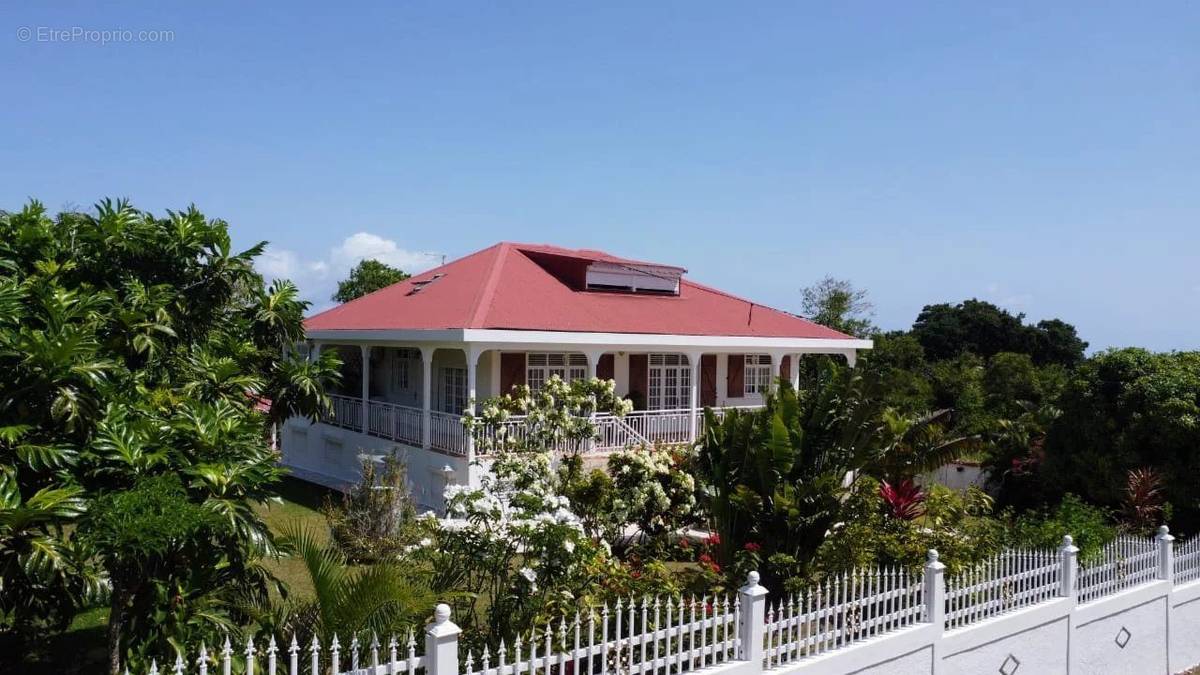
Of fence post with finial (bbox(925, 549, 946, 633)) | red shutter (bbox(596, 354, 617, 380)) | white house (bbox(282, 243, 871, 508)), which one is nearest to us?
fence post with finial (bbox(925, 549, 946, 633))

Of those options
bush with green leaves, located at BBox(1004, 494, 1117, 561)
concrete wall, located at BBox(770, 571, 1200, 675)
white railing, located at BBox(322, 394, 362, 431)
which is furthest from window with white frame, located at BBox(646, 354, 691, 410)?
concrete wall, located at BBox(770, 571, 1200, 675)

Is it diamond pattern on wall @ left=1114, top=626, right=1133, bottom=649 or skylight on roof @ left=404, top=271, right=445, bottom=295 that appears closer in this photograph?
diamond pattern on wall @ left=1114, top=626, right=1133, bottom=649

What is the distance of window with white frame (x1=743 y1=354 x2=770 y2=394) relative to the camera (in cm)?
2369

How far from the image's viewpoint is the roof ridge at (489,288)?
16.3 m

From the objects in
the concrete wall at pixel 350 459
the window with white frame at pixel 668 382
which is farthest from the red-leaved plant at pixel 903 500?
the window with white frame at pixel 668 382

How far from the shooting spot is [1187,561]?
37.9 ft

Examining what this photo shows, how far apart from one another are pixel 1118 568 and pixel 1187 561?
1888 millimetres

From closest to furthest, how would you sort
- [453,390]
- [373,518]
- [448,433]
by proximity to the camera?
1. [373,518]
2. [448,433]
3. [453,390]

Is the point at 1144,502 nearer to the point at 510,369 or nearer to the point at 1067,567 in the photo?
the point at 1067,567

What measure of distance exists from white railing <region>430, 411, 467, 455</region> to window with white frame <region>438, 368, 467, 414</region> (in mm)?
3113

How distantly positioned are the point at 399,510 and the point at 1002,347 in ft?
161

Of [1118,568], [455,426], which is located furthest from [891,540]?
[455,426]

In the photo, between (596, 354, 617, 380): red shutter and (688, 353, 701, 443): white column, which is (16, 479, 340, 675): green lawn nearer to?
(688, 353, 701, 443): white column

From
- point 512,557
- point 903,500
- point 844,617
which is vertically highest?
point 512,557
